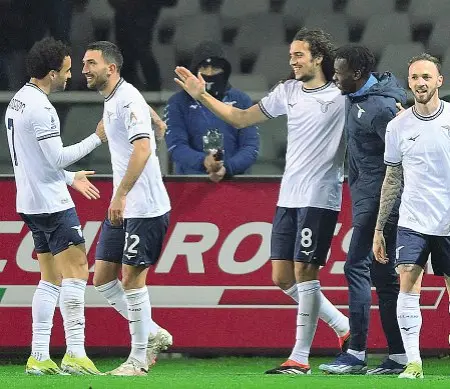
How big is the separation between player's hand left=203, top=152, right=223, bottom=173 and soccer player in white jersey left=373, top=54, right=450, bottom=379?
1.92 metres

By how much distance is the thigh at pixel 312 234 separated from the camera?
1038 cm

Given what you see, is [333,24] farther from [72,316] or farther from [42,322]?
[42,322]

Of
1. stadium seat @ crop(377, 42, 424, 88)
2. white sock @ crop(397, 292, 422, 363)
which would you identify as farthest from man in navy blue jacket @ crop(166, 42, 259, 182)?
white sock @ crop(397, 292, 422, 363)

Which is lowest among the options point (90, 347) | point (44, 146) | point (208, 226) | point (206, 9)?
point (90, 347)

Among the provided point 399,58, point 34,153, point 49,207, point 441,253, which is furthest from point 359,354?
point 399,58

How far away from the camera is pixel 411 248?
9766mm

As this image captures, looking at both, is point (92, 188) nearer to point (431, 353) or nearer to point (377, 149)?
point (377, 149)

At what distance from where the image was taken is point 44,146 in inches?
406

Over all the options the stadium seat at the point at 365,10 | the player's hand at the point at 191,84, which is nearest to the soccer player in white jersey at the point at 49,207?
the player's hand at the point at 191,84

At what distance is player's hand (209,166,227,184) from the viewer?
1166 centimetres

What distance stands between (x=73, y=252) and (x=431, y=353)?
278 cm

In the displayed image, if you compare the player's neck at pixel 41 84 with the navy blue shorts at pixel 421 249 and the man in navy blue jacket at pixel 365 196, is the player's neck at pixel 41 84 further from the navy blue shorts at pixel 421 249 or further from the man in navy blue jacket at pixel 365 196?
the navy blue shorts at pixel 421 249

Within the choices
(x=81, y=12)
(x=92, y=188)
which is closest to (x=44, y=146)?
(x=92, y=188)

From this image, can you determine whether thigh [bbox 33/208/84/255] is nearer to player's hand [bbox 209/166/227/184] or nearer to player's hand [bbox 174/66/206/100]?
player's hand [bbox 174/66/206/100]
